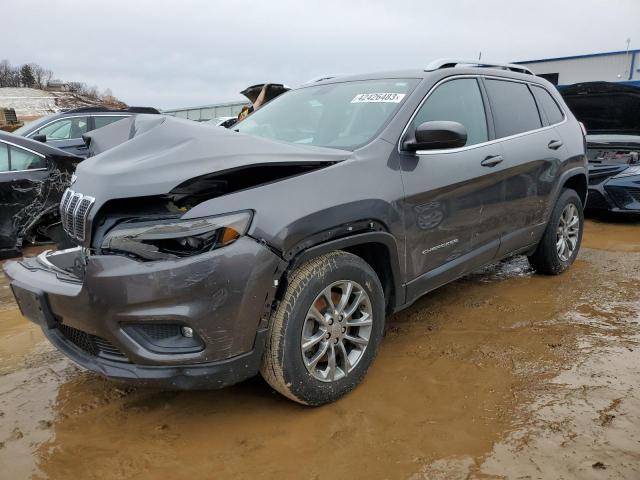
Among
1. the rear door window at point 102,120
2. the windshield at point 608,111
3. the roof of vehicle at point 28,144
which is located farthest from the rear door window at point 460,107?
the rear door window at point 102,120

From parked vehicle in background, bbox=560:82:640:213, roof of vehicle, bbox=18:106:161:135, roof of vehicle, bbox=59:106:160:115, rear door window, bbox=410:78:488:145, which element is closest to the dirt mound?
roof of vehicle, bbox=59:106:160:115

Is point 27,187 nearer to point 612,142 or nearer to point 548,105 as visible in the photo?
point 548,105

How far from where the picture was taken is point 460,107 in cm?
347

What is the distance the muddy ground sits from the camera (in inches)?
85.7

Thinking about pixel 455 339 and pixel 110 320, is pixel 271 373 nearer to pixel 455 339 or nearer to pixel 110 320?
pixel 110 320

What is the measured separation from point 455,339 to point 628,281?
2333 mm

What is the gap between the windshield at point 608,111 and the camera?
758cm

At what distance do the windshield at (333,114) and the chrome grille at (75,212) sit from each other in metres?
1.32

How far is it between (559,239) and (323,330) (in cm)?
307

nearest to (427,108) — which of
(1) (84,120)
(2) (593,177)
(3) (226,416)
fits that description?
(3) (226,416)

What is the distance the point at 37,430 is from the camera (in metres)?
2.48

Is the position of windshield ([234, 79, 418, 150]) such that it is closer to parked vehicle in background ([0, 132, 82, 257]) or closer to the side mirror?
the side mirror

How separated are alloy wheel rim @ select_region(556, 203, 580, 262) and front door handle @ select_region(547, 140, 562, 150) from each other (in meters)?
0.60

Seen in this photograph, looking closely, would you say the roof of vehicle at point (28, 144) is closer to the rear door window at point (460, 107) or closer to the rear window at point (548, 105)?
the rear door window at point (460, 107)
